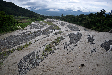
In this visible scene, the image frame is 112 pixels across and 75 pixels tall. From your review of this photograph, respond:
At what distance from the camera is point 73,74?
1223 cm

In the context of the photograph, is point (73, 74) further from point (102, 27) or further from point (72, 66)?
point (102, 27)

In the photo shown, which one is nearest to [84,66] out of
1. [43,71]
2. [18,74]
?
[43,71]

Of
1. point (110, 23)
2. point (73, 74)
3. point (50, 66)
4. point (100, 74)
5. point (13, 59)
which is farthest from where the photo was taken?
point (110, 23)

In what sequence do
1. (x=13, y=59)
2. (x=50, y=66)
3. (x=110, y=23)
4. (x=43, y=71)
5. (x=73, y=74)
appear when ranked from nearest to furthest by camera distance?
(x=73, y=74) → (x=43, y=71) → (x=50, y=66) → (x=13, y=59) → (x=110, y=23)

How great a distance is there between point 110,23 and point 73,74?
43939mm

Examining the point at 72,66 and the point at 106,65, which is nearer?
the point at 106,65

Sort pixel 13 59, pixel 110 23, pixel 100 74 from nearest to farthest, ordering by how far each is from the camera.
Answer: pixel 100 74
pixel 13 59
pixel 110 23

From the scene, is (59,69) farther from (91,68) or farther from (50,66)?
(91,68)

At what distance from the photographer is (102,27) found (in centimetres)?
4438

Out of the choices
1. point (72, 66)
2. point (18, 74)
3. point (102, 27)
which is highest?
point (102, 27)

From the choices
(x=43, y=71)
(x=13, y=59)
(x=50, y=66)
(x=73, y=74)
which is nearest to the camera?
(x=73, y=74)

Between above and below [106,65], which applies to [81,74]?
below

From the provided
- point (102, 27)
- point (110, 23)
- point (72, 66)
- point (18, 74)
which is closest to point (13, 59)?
point (18, 74)

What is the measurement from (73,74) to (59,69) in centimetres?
250
